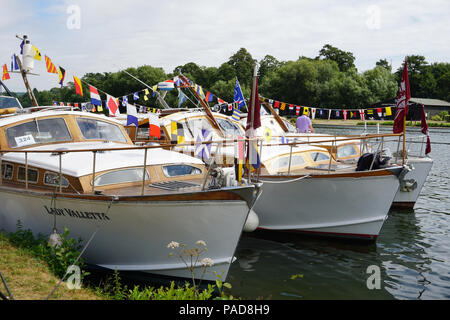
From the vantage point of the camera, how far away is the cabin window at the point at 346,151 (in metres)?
13.7

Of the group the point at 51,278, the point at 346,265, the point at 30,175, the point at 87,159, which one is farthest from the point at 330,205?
the point at 30,175

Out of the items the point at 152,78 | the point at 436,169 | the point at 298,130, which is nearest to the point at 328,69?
the point at 152,78

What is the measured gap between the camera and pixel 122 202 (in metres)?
6.25

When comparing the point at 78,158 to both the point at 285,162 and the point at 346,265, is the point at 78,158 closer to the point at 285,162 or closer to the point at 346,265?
the point at 285,162

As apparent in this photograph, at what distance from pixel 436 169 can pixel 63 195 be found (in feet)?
66.1

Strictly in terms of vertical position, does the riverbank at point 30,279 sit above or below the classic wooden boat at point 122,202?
below

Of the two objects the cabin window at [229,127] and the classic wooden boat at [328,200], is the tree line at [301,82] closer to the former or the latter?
the cabin window at [229,127]

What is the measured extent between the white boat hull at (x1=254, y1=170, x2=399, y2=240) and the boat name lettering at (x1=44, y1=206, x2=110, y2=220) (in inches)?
177

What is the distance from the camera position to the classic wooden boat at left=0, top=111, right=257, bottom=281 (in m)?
6.21

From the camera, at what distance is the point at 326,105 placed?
71312 millimetres

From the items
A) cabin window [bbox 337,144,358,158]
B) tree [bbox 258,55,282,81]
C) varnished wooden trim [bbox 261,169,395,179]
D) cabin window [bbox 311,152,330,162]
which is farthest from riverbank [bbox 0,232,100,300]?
tree [bbox 258,55,282,81]

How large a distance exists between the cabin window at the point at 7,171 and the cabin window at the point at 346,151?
9.93m

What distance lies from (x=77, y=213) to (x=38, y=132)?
10.4ft

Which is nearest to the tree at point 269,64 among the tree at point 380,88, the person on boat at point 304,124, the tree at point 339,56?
the tree at point 339,56
